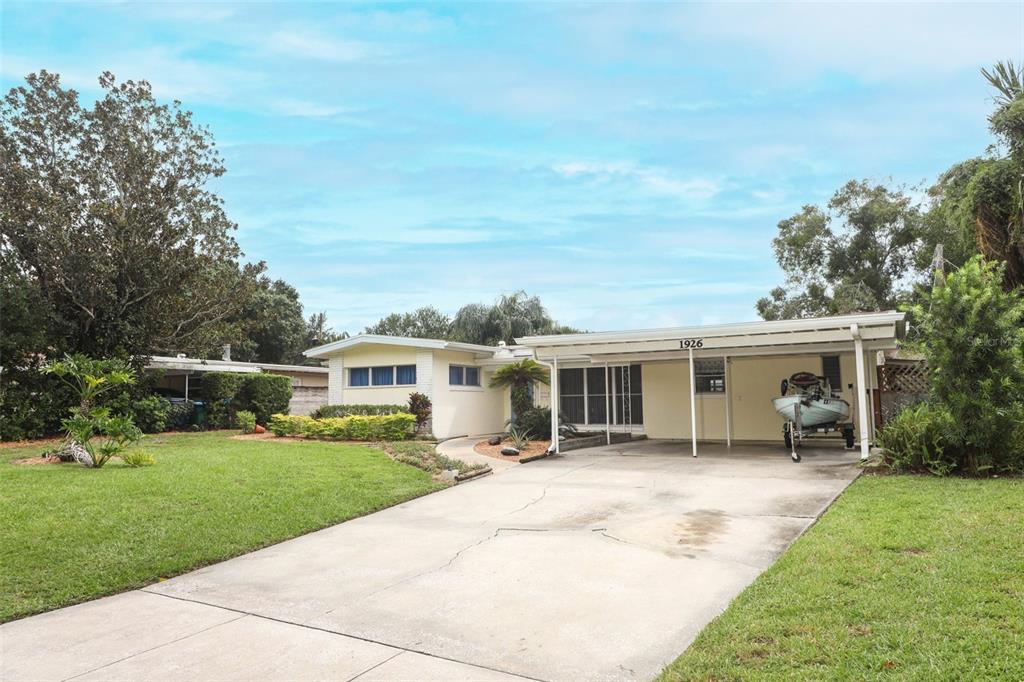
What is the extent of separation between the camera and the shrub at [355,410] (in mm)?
18656

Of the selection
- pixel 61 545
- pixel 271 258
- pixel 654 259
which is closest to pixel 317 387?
pixel 271 258

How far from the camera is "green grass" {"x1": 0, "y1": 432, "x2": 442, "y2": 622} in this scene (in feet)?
19.8

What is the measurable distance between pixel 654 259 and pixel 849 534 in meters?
16.2

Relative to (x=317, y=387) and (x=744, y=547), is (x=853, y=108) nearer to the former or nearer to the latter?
(x=744, y=547)

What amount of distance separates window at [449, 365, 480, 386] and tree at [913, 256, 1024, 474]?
12.6m

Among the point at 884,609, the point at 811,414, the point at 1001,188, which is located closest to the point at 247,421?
the point at 811,414

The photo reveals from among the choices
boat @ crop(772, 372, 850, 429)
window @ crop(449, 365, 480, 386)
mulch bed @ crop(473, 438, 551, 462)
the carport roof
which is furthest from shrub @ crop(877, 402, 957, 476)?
window @ crop(449, 365, 480, 386)

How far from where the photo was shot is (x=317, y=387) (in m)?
27.5

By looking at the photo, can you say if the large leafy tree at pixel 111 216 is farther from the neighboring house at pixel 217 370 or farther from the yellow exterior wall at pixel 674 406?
the yellow exterior wall at pixel 674 406

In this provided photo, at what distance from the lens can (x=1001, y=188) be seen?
1208 centimetres

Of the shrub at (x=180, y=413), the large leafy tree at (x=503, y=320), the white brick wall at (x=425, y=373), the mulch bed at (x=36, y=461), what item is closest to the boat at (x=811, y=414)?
the white brick wall at (x=425, y=373)

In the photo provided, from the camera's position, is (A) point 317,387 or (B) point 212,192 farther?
(A) point 317,387

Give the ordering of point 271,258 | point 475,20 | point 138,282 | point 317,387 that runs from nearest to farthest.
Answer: point 475,20 → point 138,282 → point 271,258 → point 317,387

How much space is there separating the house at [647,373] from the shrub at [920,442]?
1136 millimetres
